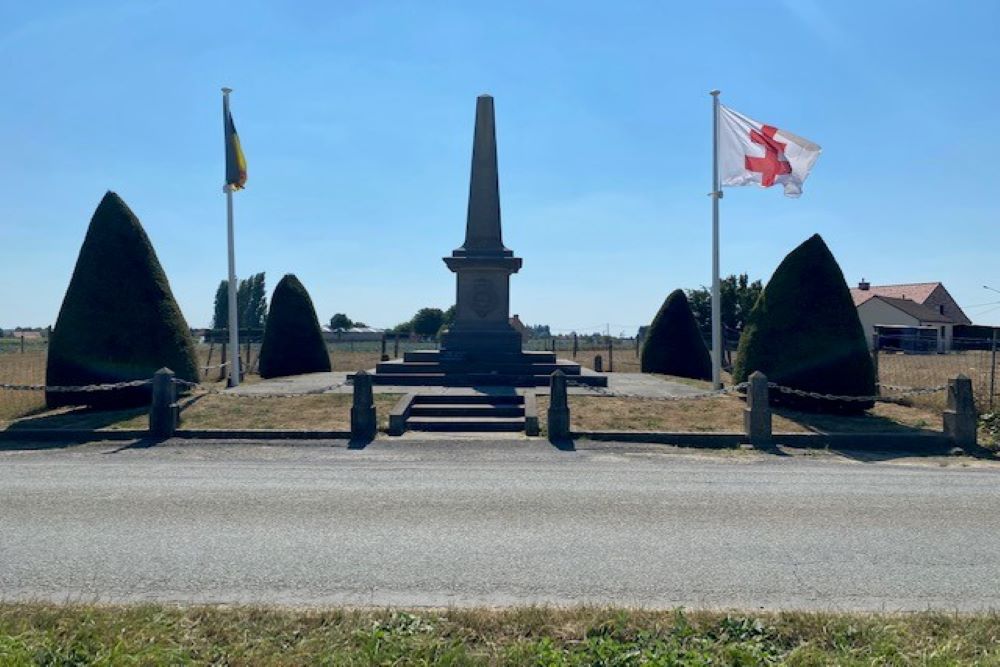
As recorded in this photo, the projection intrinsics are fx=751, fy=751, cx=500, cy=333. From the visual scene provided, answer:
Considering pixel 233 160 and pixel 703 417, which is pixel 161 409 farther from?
pixel 703 417

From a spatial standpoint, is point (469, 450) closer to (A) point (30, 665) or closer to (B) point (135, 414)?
(B) point (135, 414)

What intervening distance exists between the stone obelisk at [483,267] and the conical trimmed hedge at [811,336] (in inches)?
292

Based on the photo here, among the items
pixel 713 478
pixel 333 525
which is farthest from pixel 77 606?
pixel 713 478

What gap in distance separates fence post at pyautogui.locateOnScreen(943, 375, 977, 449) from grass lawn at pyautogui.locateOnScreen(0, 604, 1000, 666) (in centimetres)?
954

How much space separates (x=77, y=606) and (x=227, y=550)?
1.56 m

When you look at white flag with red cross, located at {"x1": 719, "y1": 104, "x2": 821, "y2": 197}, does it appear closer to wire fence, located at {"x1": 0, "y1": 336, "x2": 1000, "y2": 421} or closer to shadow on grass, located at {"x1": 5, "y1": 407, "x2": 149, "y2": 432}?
wire fence, located at {"x1": 0, "y1": 336, "x2": 1000, "y2": 421}

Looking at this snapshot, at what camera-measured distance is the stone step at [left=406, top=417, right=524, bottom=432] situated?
13945 mm

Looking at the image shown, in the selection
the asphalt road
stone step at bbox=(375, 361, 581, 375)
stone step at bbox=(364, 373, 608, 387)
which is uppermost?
stone step at bbox=(375, 361, 581, 375)

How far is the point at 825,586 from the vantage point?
A: 210 inches

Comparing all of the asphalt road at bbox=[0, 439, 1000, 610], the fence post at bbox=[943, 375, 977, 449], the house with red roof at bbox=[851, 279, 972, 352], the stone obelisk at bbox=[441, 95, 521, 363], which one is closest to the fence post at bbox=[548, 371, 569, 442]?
the asphalt road at bbox=[0, 439, 1000, 610]

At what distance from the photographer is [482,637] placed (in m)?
4.30

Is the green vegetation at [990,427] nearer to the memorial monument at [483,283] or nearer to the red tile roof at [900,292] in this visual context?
the memorial monument at [483,283]

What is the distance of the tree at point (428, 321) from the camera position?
→ 73250mm

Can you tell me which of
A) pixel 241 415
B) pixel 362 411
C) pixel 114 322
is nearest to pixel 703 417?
pixel 362 411
